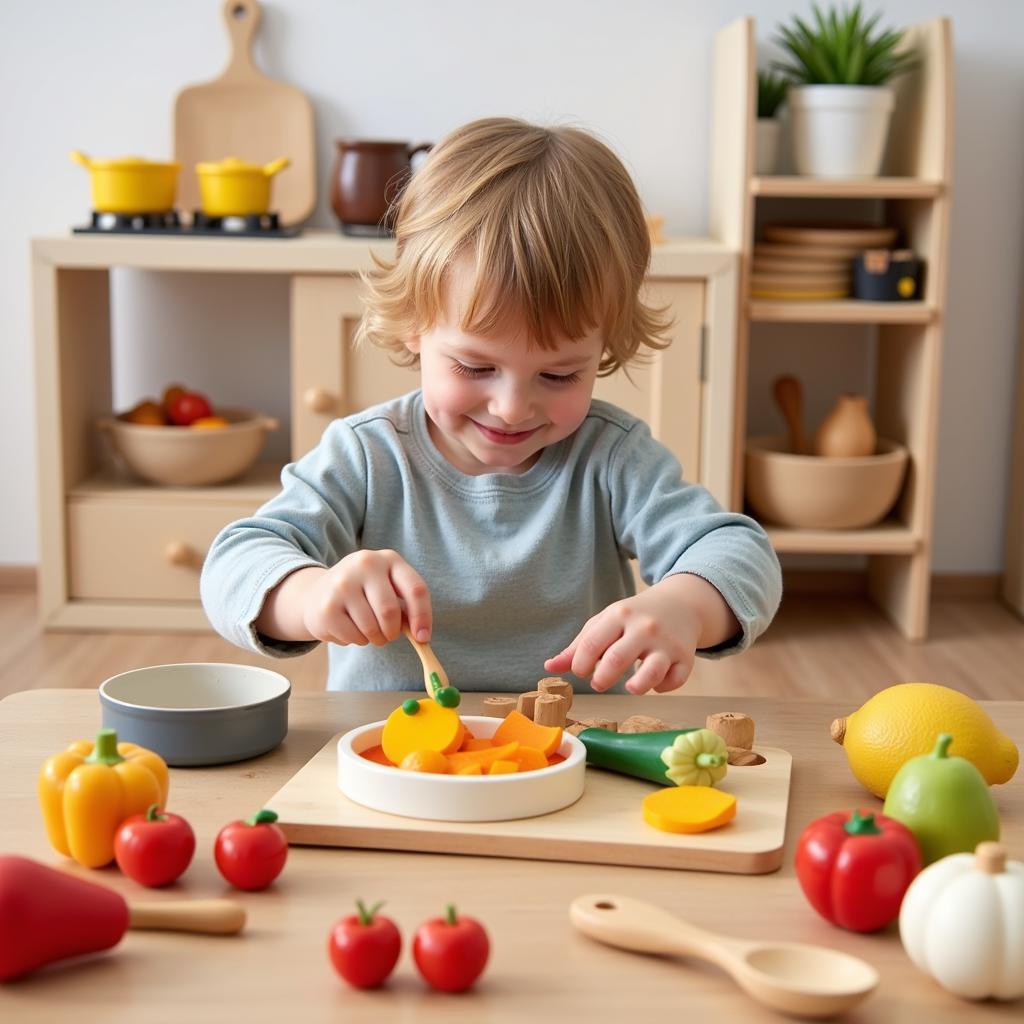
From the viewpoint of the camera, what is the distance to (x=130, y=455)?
2680 millimetres

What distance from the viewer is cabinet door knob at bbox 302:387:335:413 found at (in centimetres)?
257

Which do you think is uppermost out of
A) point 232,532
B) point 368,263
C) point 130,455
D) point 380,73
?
point 380,73

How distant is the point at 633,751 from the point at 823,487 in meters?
1.90

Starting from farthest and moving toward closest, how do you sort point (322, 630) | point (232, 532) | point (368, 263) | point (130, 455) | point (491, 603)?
point (130, 455), point (368, 263), point (491, 603), point (232, 532), point (322, 630)

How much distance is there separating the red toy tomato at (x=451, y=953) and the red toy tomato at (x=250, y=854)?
0.39ft

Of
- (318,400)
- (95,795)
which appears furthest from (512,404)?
(318,400)

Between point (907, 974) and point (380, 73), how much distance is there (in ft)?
8.31

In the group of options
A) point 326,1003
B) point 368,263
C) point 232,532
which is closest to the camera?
point 326,1003

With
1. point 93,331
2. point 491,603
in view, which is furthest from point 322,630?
point 93,331

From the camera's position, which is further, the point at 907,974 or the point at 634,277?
the point at 634,277

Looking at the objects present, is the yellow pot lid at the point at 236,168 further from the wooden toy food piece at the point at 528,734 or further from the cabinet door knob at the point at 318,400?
the wooden toy food piece at the point at 528,734

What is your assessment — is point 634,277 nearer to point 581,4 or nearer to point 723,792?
point 723,792

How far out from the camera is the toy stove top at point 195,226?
101 inches

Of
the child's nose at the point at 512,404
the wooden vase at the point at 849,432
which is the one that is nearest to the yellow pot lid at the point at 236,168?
the wooden vase at the point at 849,432
